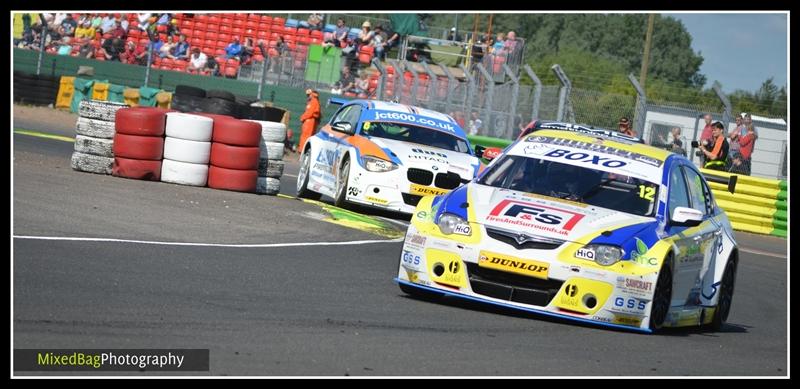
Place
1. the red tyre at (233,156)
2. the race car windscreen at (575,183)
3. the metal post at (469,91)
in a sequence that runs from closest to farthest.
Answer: the race car windscreen at (575,183)
the red tyre at (233,156)
the metal post at (469,91)

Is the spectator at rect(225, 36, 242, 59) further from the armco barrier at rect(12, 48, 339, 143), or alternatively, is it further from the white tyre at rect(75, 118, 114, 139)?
the white tyre at rect(75, 118, 114, 139)

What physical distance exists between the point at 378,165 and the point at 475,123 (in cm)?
1124

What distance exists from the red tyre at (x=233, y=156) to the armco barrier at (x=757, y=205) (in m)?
8.98

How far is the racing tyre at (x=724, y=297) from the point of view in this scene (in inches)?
382

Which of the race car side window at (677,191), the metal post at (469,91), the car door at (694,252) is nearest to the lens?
the car door at (694,252)

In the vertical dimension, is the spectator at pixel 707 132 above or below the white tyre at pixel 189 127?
above

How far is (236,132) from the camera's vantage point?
15344 mm

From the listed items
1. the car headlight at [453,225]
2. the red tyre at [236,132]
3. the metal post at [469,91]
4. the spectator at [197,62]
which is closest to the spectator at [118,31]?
the spectator at [197,62]

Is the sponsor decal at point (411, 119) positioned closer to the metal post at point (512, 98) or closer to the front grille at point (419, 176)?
the front grille at point (419, 176)

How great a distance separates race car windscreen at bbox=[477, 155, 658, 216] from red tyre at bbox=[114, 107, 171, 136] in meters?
6.68

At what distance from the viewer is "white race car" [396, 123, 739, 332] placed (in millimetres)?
8312

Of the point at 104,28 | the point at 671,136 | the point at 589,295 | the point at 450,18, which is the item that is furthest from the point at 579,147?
the point at 450,18

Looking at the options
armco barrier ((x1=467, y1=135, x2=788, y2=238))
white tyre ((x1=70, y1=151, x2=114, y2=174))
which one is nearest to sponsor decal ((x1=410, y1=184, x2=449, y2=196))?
white tyre ((x1=70, y1=151, x2=114, y2=174))
